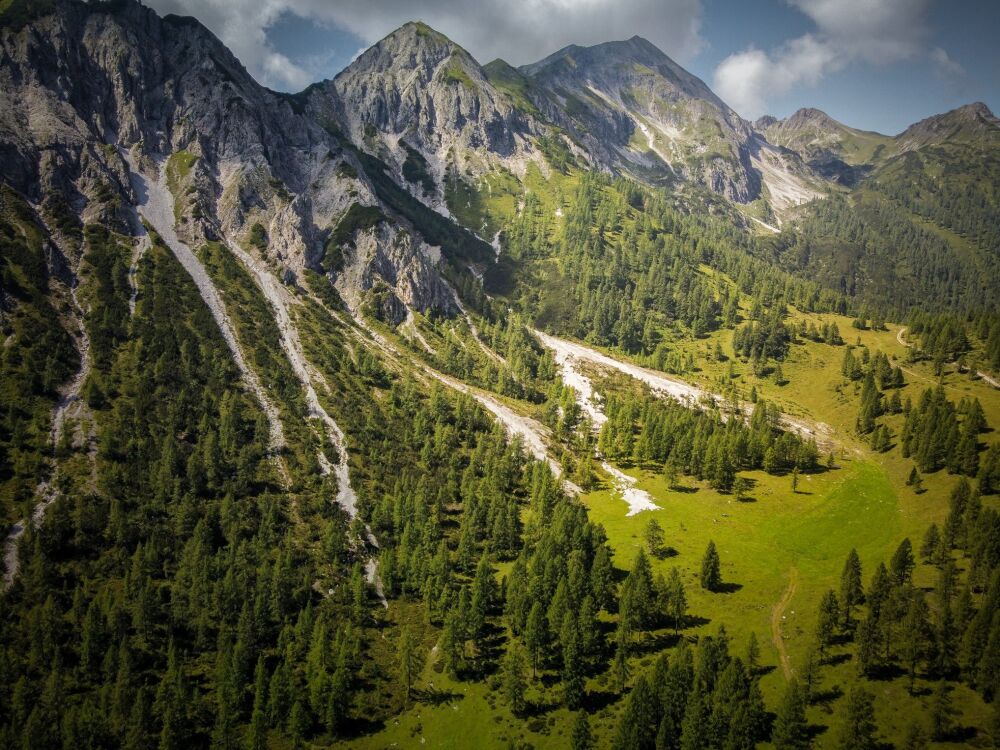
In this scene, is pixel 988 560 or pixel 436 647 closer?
pixel 988 560

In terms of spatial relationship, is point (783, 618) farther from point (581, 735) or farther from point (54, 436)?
point (54, 436)

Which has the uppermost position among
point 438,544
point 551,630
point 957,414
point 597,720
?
point 957,414

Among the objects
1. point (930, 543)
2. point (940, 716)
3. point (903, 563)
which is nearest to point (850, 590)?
point (903, 563)

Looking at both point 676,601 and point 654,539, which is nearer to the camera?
point 676,601

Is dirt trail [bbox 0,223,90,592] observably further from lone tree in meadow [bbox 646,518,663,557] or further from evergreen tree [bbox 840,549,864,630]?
evergreen tree [bbox 840,549,864,630]

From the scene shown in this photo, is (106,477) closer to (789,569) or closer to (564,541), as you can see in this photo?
(564,541)

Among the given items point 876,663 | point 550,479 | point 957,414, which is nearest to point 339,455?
point 550,479

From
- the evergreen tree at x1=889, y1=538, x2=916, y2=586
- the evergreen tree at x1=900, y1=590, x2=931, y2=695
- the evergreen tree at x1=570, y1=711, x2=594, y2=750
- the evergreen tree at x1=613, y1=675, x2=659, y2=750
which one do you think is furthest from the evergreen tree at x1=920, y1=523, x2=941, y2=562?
the evergreen tree at x1=570, y1=711, x2=594, y2=750

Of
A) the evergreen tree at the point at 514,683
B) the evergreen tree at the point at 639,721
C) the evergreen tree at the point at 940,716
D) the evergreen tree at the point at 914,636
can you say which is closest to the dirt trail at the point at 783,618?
the evergreen tree at the point at 914,636
